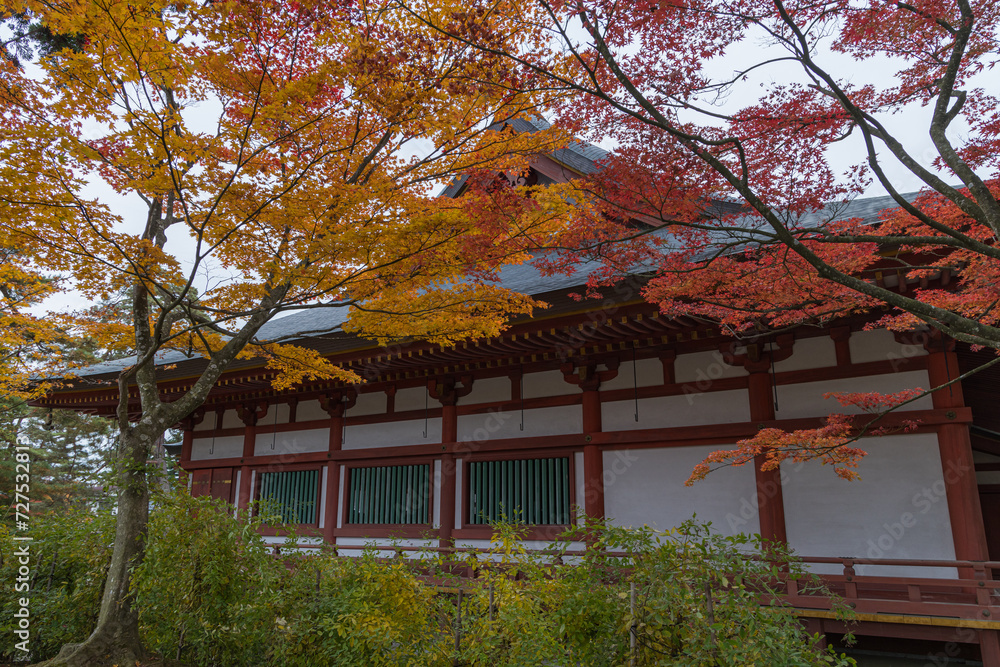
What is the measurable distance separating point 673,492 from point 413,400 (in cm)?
442

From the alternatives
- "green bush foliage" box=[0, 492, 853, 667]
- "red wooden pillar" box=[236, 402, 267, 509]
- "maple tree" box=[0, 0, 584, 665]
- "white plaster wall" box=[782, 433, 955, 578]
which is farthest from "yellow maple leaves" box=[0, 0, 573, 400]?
"red wooden pillar" box=[236, 402, 267, 509]

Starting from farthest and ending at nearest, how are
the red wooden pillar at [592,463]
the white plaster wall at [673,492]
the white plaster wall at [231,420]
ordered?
the white plaster wall at [231,420], the red wooden pillar at [592,463], the white plaster wall at [673,492]

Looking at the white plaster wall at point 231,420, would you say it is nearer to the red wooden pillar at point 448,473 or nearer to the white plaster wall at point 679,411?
the red wooden pillar at point 448,473

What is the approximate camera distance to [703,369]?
25.5ft

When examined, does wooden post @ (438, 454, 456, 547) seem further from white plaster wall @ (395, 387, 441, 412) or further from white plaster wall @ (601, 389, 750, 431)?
white plaster wall @ (601, 389, 750, 431)

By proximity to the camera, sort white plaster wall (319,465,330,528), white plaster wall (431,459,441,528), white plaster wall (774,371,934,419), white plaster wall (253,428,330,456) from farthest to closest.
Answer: white plaster wall (253,428,330,456), white plaster wall (319,465,330,528), white plaster wall (431,459,441,528), white plaster wall (774,371,934,419)

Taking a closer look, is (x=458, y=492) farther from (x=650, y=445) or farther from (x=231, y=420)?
(x=231, y=420)

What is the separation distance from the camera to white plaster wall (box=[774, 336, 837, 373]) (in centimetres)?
715

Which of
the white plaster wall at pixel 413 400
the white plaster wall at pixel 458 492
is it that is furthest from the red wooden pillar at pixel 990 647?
the white plaster wall at pixel 413 400

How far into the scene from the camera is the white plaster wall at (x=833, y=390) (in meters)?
6.65

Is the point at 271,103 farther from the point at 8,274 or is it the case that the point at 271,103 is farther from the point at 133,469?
the point at 8,274

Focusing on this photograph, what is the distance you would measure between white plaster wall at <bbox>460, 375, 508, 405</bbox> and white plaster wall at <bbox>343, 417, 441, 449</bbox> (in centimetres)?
73

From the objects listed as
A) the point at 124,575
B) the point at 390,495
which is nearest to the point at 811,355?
the point at 390,495

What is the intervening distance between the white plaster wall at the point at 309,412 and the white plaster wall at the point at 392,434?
2.61 feet
